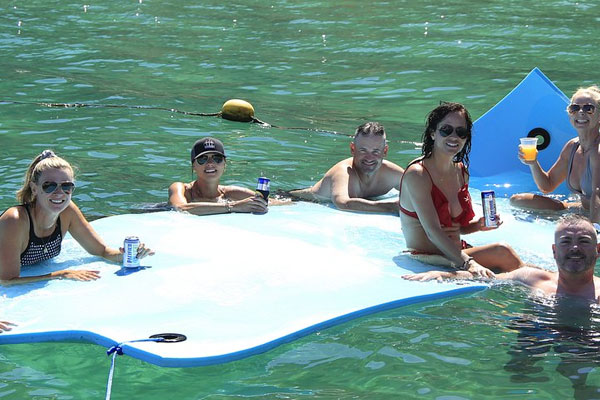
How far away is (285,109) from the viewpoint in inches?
539

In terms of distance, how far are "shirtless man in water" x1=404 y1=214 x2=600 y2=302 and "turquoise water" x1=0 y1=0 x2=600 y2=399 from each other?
0.66ft

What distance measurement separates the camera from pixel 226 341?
5.91 metres

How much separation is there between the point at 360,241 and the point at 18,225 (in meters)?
2.79

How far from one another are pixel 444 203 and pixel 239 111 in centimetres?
599

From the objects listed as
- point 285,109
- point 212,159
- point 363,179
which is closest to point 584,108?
point 363,179

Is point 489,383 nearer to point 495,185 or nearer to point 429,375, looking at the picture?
point 429,375

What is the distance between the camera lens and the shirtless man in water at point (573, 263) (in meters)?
6.26

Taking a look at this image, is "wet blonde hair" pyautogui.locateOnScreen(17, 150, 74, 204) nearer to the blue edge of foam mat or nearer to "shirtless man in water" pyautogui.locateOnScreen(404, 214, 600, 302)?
the blue edge of foam mat

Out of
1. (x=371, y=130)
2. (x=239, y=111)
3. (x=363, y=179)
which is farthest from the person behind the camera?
(x=239, y=111)

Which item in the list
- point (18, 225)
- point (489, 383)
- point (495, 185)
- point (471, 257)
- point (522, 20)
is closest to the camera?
point (489, 383)

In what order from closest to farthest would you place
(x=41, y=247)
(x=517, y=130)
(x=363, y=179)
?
(x=41, y=247)
(x=363, y=179)
(x=517, y=130)

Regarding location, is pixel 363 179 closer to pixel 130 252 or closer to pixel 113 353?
pixel 130 252

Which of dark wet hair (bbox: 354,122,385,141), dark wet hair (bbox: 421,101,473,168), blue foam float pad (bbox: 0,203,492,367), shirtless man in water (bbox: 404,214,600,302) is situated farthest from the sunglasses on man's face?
shirtless man in water (bbox: 404,214,600,302)

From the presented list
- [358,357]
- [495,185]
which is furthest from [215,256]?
[495,185]
